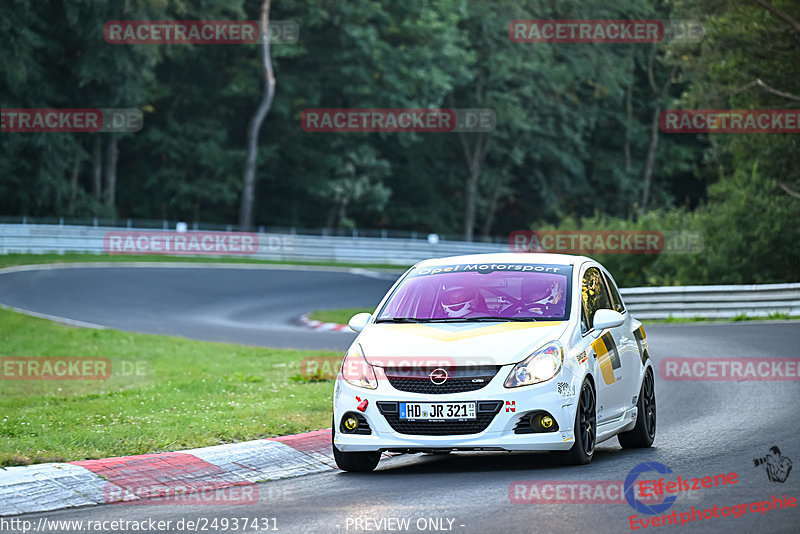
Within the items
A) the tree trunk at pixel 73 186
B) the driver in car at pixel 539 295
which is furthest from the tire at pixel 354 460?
the tree trunk at pixel 73 186

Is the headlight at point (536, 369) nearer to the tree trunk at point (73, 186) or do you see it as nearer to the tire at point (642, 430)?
the tire at point (642, 430)

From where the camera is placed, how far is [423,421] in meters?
8.79

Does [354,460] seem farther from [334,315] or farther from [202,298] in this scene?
[202,298]

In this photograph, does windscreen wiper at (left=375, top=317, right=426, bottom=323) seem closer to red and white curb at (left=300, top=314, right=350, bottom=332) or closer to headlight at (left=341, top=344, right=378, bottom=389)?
headlight at (left=341, top=344, right=378, bottom=389)

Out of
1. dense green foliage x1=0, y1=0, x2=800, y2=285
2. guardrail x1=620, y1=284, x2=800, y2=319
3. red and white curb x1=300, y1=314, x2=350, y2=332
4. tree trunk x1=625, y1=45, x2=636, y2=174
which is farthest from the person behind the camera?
tree trunk x1=625, y1=45, x2=636, y2=174

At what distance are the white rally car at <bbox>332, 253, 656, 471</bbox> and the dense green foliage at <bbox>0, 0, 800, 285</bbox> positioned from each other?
2271 cm

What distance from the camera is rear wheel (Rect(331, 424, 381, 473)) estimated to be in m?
9.30

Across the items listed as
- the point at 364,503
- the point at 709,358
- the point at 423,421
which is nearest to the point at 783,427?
the point at 423,421

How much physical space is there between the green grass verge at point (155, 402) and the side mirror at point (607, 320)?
10.1ft

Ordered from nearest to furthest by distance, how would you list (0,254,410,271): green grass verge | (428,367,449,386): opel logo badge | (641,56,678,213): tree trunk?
(428,367,449,386): opel logo badge, (0,254,410,271): green grass verge, (641,56,678,213): tree trunk

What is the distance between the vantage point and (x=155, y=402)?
13.3m

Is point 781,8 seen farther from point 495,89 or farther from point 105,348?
point 495,89

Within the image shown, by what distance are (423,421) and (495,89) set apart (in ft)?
207

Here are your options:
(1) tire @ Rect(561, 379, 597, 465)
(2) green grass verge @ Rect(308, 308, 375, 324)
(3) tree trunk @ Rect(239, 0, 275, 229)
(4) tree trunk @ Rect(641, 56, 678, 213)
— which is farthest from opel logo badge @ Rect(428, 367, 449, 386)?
(4) tree trunk @ Rect(641, 56, 678, 213)
